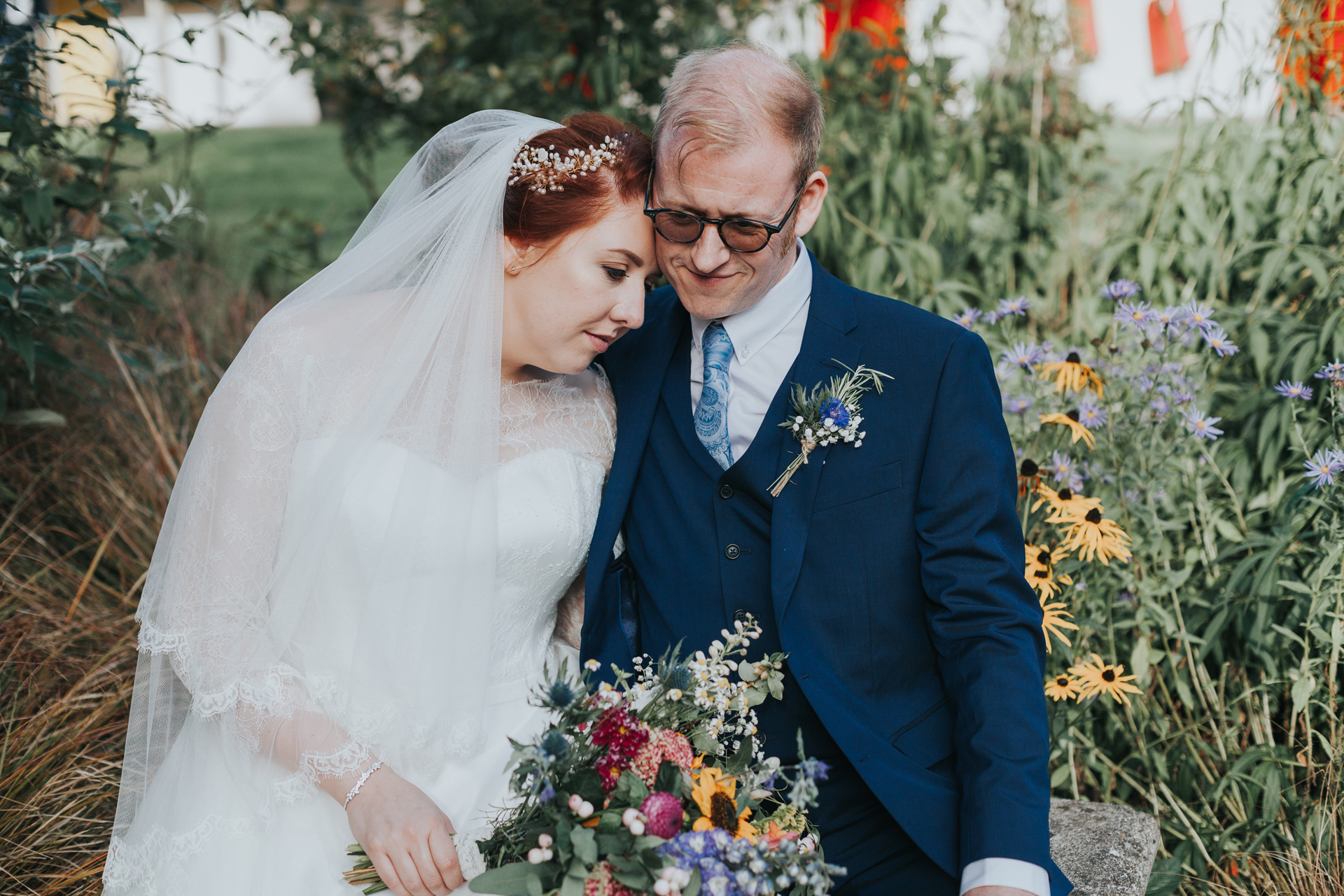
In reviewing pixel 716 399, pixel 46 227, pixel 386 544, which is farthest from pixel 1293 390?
pixel 46 227

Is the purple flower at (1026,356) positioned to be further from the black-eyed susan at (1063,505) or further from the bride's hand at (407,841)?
the bride's hand at (407,841)

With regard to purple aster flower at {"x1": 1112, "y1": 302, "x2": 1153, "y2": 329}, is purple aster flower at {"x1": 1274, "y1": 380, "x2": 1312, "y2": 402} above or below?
below

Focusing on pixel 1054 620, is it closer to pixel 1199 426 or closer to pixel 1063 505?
pixel 1063 505

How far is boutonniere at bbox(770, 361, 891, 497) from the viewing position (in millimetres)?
1970

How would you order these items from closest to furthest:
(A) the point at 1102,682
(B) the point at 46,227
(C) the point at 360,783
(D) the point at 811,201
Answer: (C) the point at 360,783 → (D) the point at 811,201 → (A) the point at 1102,682 → (B) the point at 46,227

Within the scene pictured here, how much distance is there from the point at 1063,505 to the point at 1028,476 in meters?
0.11

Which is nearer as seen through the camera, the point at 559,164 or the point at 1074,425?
the point at 559,164

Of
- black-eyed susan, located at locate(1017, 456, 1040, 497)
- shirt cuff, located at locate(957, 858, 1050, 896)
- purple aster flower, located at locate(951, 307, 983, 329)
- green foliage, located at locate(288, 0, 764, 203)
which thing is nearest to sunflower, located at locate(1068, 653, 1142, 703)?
black-eyed susan, located at locate(1017, 456, 1040, 497)

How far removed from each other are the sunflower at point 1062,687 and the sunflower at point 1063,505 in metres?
0.37

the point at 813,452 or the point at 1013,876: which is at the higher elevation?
the point at 813,452

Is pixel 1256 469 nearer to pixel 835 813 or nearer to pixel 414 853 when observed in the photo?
pixel 835 813

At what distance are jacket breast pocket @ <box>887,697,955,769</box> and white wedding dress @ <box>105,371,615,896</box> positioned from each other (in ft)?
2.48

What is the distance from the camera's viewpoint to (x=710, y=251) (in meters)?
1.99

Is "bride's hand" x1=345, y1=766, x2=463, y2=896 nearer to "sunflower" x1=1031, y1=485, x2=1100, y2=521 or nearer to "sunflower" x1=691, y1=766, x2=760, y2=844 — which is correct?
"sunflower" x1=691, y1=766, x2=760, y2=844
